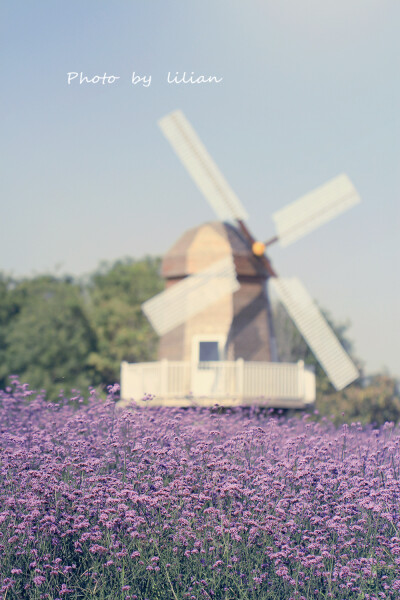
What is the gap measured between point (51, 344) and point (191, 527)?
35.4m

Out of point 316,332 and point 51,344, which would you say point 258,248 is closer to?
point 316,332

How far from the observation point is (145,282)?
46.3 metres

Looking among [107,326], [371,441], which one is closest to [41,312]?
[107,326]

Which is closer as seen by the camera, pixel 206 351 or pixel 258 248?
pixel 258 248

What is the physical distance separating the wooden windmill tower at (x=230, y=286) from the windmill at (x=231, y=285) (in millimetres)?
24

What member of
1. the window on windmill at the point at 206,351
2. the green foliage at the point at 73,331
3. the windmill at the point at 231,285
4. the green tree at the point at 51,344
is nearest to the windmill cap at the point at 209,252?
the windmill at the point at 231,285

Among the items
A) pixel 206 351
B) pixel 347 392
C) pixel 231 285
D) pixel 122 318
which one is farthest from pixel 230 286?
pixel 122 318

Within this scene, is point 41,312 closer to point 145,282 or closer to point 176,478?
point 145,282

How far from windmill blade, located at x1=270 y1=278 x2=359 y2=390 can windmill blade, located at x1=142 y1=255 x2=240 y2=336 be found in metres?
1.21

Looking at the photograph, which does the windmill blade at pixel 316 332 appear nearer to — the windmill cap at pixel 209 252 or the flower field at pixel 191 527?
the windmill cap at pixel 209 252

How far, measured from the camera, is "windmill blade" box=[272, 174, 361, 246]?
2141 cm

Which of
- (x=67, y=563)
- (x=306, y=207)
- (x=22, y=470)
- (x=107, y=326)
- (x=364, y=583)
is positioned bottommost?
(x=364, y=583)

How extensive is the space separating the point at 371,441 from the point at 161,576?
12.5 feet

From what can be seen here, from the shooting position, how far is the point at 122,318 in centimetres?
4491
